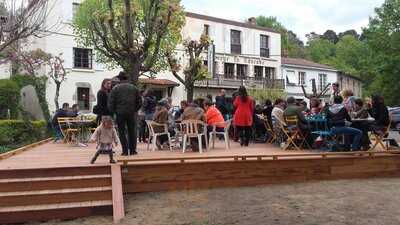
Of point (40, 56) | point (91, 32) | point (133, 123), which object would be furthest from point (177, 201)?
point (40, 56)

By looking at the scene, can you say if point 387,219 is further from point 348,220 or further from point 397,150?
point 397,150

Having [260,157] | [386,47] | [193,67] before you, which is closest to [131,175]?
[260,157]

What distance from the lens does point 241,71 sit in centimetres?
4372

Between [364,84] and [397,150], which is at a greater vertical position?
[364,84]

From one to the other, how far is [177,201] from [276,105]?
16.2ft

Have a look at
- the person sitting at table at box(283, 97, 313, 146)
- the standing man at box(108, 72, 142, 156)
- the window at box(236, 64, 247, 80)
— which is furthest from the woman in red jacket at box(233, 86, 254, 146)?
the window at box(236, 64, 247, 80)

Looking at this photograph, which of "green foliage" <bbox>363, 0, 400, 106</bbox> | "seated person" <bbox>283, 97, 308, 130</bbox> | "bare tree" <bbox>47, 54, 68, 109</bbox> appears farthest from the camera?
"green foliage" <bbox>363, 0, 400, 106</bbox>

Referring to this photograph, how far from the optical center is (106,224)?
7203 millimetres

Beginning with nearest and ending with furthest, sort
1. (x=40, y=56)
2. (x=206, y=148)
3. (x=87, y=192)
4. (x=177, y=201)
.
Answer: (x=87, y=192)
(x=177, y=201)
(x=206, y=148)
(x=40, y=56)

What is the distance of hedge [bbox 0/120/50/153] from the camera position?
1788 centimetres

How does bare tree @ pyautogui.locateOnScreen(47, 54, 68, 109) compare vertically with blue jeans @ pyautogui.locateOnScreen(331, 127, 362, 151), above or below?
above

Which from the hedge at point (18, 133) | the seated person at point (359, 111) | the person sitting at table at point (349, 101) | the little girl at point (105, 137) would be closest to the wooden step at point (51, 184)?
the little girl at point (105, 137)

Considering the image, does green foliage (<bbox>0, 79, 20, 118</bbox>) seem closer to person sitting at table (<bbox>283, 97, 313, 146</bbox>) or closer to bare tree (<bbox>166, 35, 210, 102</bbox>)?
bare tree (<bbox>166, 35, 210, 102</bbox>)

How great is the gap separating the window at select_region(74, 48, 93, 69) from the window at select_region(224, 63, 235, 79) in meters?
12.8
